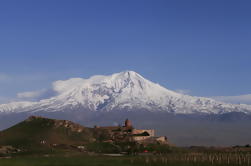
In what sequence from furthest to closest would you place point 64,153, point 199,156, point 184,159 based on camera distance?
point 64,153 < point 199,156 < point 184,159

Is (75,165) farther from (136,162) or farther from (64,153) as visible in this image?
(64,153)

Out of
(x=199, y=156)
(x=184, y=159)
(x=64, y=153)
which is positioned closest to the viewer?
(x=184, y=159)

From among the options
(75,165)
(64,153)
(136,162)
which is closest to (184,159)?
(136,162)

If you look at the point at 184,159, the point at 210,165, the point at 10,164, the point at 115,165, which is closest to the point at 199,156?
the point at 184,159

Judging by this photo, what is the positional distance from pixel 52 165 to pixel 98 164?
14753mm

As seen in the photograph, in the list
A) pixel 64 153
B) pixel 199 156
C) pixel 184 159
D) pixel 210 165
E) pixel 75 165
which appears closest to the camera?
pixel 75 165

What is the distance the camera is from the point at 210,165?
151m

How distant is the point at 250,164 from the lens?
154 metres

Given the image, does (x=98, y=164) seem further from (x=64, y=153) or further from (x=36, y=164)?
(x=64, y=153)

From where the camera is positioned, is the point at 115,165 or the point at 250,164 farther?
the point at 250,164

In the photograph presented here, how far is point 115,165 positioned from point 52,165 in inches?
788

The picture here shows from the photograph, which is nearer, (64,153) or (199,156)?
(199,156)

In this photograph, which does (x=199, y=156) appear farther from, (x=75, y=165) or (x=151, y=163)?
(x=75, y=165)

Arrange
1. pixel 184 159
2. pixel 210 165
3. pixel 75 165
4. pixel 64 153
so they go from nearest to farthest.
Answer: pixel 75 165 < pixel 210 165 < pixel 184 159 < pixel 64 153
